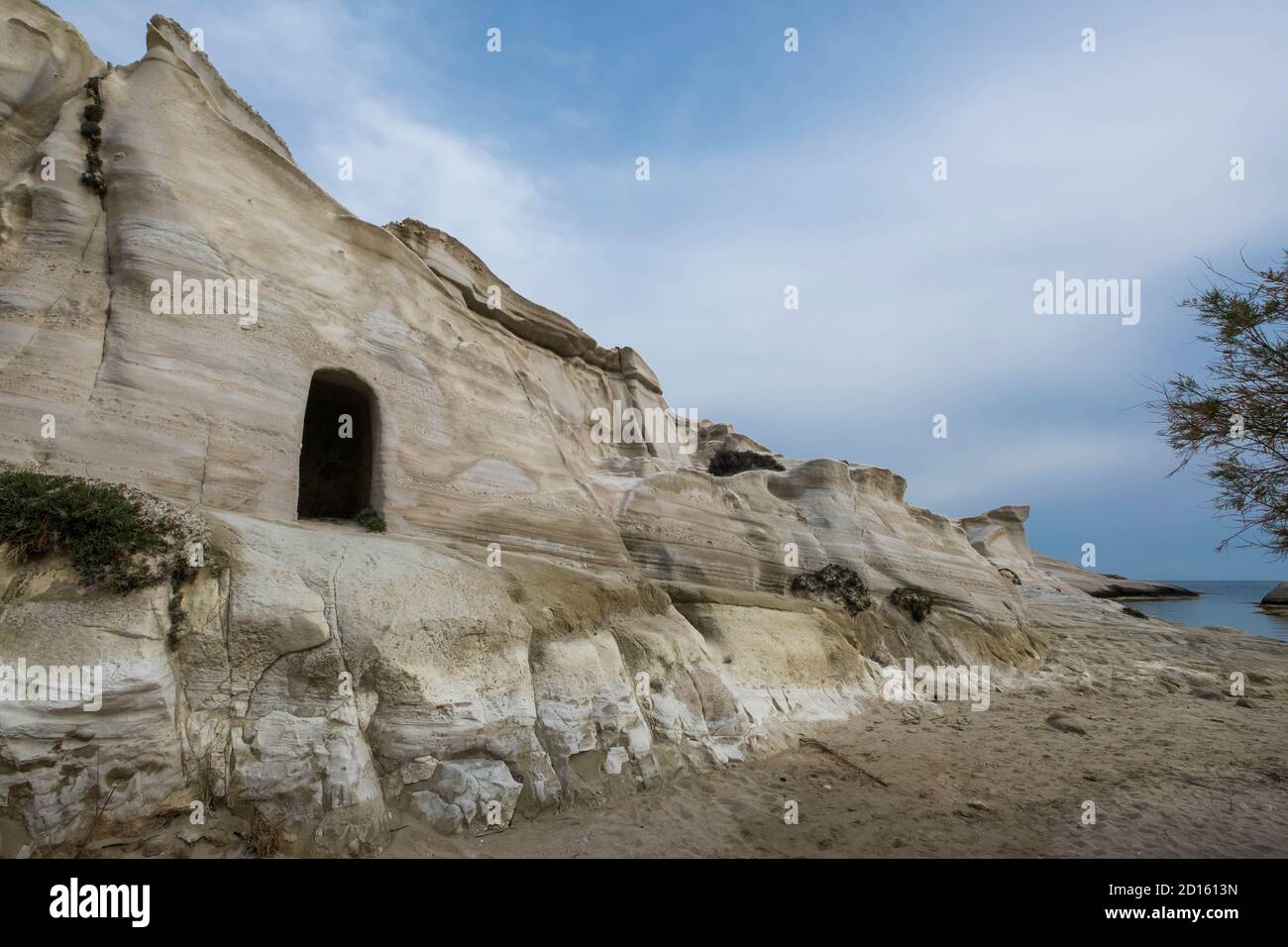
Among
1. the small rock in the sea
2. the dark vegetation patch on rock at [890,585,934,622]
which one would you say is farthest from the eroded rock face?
the small rock in the sea

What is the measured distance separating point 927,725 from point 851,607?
3392 millimetres

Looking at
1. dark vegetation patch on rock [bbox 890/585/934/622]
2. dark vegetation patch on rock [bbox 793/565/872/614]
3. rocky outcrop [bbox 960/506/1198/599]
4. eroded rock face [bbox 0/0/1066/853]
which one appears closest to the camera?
eroded rock face [bbox 0/0/1066/853]

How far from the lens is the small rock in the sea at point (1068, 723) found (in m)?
11.2

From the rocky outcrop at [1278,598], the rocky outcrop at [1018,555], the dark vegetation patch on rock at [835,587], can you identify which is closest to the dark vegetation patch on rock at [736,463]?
the dark vegetation patch on rock at [835,587]

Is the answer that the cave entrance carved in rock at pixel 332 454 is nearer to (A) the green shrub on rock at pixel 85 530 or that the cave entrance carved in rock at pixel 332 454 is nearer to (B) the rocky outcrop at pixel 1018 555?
(A) the green shrub on rock at pixel 85 530

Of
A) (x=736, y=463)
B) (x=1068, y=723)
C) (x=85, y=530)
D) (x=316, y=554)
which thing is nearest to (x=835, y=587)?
(x=1068, y=723)

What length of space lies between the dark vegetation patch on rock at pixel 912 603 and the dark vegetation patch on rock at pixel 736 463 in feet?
23.4

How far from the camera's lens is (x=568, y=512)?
1123cm

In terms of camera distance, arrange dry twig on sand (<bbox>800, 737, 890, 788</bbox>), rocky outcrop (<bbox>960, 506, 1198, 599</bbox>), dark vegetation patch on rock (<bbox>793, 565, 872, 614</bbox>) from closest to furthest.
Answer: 1. dry twig on sand (<bbox>800, 737, 890, 788</bbox>)
2. dark vegetation patch on rock (<bbox>793, 565, 872, 614</bbox>)
3. rocky outcrop (<bbox>960, 506, 1198, 599</bbox>)

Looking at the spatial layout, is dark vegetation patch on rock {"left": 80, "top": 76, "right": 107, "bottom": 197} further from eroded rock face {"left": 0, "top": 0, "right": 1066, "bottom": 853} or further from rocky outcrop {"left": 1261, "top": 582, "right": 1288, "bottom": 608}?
rocky outcrop {"left": 1261, "top": 582, "right": 1288, "bottom": 608}

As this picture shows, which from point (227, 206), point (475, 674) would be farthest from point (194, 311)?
point (475, 674)

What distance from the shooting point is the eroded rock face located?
18.1 feet

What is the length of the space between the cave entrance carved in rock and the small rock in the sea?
13.0m

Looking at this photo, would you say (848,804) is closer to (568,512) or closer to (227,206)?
(568,512)
